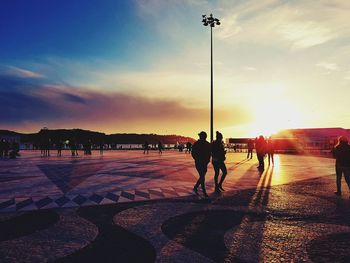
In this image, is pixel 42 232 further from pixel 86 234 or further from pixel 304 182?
pixel 304 182

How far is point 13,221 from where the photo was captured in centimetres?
684

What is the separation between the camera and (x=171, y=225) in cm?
642

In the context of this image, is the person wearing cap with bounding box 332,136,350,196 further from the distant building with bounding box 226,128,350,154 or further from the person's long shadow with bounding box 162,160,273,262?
the distant building with bounding box 226,128,350,154

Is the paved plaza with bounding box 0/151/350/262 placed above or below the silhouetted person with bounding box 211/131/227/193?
below

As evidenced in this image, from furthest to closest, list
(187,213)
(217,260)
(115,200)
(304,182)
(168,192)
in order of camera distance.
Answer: (304,182), (168,192), (115,200), (187,213), (217,260)

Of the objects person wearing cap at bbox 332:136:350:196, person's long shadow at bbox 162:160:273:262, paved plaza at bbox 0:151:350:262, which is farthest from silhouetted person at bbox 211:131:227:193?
person wearing cap at bbox 332:136:350:196

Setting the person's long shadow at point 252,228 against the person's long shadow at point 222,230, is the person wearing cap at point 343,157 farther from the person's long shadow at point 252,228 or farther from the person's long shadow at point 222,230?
the person's long shadow at point 222,230

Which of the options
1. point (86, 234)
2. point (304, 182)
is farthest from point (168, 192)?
point (304, 182)

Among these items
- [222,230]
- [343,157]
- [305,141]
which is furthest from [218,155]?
[305,141]

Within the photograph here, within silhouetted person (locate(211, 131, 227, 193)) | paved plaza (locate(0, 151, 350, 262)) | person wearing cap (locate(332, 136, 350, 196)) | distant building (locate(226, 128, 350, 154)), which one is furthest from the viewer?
distant building (locate(226, 128, 350, 154))

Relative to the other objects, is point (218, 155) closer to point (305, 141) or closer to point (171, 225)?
point (171, 225)

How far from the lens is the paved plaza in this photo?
15.7ft

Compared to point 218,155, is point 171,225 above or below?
below

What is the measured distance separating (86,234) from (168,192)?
188 inches
